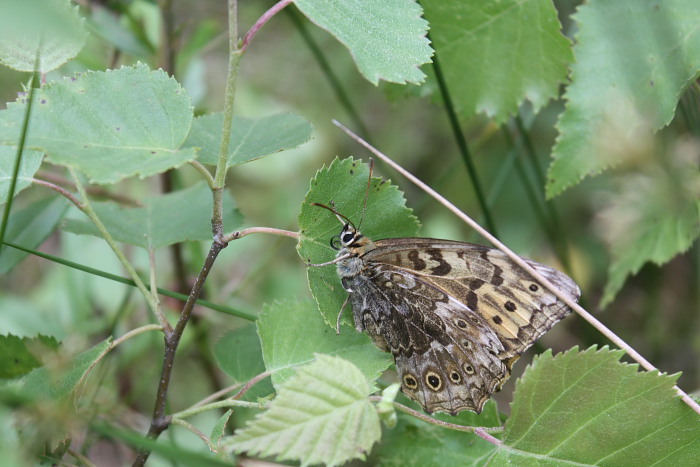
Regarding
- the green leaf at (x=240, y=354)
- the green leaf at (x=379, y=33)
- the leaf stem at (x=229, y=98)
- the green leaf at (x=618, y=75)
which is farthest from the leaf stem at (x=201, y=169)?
the green leaf at (x=618, y=75)

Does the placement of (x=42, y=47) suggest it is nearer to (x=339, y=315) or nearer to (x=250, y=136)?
(x=250, y=136)

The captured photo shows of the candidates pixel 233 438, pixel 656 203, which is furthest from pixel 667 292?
pixel 233 438

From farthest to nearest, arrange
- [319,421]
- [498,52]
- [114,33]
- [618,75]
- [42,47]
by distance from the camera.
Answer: [114,33]
[498,52]
[618,75]
[42,47]
[319,421]

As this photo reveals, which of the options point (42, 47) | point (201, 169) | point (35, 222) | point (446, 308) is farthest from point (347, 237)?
point (35, 222)

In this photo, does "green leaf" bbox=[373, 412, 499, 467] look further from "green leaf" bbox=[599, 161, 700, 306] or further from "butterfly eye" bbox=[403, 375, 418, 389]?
"green leaf" bbox=[599, 161, 700, 306]

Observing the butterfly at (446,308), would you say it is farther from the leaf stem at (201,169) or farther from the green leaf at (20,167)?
the green leaf at (20,167)
